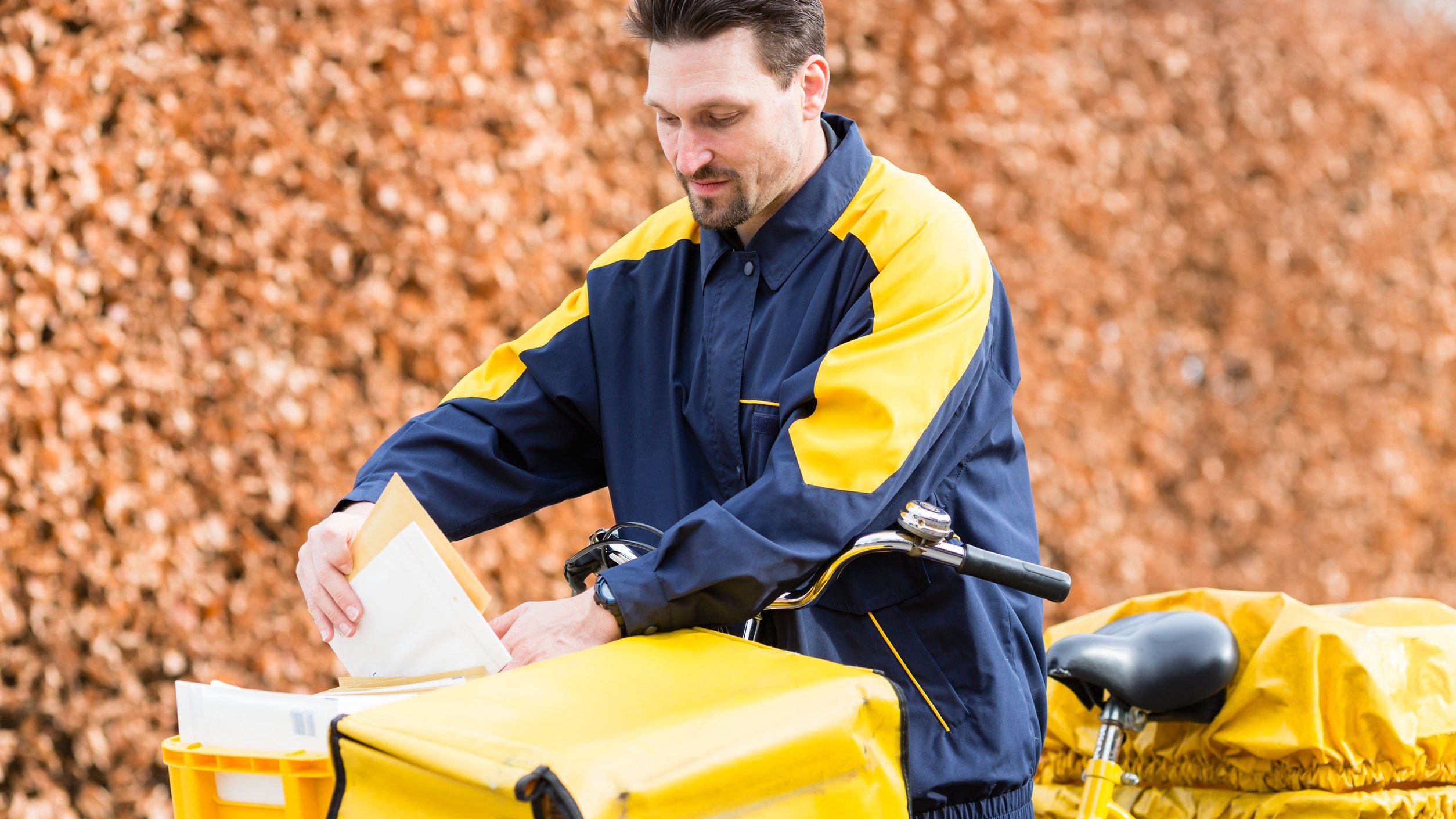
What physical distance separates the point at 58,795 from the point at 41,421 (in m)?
0.90

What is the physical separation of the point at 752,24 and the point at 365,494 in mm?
845

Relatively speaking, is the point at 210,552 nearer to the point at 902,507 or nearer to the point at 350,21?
the point at 350,21

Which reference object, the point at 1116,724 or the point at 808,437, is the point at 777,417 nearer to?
the point at 808,437

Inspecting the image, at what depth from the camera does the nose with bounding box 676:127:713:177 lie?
1896 millimetres

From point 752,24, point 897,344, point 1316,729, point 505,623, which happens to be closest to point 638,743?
point 505,623

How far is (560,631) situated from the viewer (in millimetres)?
1651

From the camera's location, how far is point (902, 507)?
69.9 inches

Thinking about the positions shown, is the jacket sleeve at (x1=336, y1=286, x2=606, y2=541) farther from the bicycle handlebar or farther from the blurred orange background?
the blurred orange background

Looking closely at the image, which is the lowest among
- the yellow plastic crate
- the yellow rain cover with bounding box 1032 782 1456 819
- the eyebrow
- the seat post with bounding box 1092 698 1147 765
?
the yellow rain cover with bounding box 1032 782 1456 819

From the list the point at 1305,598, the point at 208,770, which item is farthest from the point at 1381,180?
the point at 208,770

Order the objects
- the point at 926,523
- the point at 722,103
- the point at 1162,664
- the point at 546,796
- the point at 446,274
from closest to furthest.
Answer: the point at 546,796, the point at 926,523, the point at 722,103, the point at 1162,664, the point at 446,274

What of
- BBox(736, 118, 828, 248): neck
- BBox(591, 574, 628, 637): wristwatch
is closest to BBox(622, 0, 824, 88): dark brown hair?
BBox(736, 118, 828, 248): neck

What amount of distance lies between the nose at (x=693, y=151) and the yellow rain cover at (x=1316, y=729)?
4.13ft

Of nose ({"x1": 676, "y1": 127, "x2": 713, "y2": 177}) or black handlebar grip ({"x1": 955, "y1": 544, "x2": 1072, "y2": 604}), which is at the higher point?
nose ({"x1": 676, "y1": 127, "x2": 713, "y2": 177})
